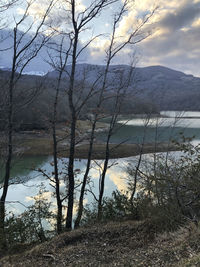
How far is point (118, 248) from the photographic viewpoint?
21.5 ft

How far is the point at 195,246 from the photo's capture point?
478 cm

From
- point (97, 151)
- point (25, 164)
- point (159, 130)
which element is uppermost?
point (159, 130)

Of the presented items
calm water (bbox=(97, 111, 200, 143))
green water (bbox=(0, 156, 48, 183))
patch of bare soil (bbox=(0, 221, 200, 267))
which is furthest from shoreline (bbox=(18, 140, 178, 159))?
patch of bare soil (bbox=(0, 221, 200, 267))

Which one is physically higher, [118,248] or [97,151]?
[118,248]

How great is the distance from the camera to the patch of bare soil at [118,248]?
492 centimetres

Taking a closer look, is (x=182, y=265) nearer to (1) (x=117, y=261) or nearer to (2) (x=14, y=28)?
(1) (x=117, y=261)

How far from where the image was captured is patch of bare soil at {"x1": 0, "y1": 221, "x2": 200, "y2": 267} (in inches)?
194

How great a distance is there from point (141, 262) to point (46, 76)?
833 centimetres

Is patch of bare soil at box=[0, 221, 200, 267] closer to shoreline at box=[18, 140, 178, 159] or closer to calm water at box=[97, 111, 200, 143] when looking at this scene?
calm water at box=[97, 111, 200, 143]

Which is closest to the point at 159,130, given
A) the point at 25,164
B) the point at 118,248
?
the point at 25,164

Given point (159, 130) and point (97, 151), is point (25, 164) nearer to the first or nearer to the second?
point (97, 151)

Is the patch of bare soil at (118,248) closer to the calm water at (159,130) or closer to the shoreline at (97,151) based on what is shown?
the calm water at (159,130)

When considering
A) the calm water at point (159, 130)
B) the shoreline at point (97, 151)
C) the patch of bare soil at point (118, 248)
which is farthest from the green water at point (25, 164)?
the patch of bare soil at point (118, 248)

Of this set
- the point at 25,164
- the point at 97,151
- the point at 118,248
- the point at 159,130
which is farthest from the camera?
the point at 159,130
